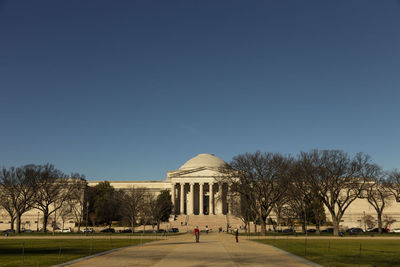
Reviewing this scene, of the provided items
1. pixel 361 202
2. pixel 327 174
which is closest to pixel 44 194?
pixel 327 174

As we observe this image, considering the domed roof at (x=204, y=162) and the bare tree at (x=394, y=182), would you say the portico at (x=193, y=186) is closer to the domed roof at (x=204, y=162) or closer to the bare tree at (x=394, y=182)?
the domed roof at (x=204, y=162)

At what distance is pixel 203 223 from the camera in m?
102

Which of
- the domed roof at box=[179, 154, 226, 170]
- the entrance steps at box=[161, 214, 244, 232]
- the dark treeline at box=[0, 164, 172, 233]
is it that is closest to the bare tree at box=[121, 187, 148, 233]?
the dark treeline at box=[0, 164, 172, 233]

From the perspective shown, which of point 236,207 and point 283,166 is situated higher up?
point 283,166

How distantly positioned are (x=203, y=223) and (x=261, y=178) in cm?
4278

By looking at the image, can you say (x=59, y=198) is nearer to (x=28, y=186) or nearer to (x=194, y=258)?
(x=28, y=186)

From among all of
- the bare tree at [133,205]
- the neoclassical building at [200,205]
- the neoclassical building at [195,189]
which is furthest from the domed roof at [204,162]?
the bare tree at [133,205]

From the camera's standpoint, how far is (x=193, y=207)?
136 m

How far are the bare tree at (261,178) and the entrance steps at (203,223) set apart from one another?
3030cm

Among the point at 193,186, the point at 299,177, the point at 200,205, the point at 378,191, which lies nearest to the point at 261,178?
the point at 299,177

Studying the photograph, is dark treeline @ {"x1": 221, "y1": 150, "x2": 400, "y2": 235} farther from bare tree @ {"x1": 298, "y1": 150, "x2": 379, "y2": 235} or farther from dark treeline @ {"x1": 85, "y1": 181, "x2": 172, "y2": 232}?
dark treeline @ {"x1": 85, "y1": 181, "x2": 172, "y2": 232}

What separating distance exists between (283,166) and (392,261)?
1595 inches

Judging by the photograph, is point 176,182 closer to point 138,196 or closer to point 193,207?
point 193,207

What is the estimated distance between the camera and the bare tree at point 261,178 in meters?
63.2
